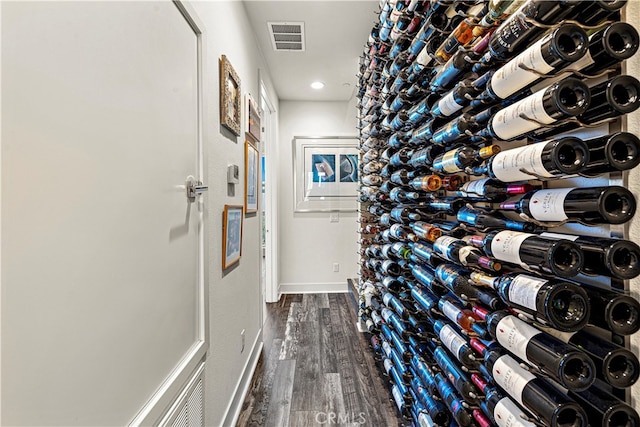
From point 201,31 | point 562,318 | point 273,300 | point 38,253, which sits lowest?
point 273,300

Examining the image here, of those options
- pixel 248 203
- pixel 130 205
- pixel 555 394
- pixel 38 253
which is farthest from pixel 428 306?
pixel 248 203

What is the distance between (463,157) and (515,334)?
1.70ft

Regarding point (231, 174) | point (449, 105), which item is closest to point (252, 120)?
point (231, 174)

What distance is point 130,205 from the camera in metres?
0.80

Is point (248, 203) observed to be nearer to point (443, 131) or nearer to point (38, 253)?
point (443, 131)

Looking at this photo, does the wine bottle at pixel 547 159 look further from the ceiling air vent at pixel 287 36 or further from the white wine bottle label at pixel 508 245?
the ceiling air vent at pixel 287 36

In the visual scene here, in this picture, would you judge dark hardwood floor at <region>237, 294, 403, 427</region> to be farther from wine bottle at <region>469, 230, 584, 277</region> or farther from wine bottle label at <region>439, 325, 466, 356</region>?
wine bottle at <region>469, 230, 584, 277</region>

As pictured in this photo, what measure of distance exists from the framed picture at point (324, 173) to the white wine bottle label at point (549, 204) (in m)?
3.65

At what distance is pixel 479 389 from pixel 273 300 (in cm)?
322

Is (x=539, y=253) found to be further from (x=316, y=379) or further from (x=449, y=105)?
(x=316, y=379)

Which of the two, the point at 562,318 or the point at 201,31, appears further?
the point at 201,31

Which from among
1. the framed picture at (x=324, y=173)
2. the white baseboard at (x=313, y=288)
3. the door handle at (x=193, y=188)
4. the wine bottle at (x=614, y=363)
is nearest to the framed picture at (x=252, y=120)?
the door handle at (x=193, y=188)

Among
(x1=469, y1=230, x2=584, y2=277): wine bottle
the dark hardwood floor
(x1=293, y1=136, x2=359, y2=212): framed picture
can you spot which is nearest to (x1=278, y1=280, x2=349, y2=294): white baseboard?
the dark hardwood floor

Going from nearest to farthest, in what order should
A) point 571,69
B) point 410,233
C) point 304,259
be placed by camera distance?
point 571,69, point 410,233, point 304,259
